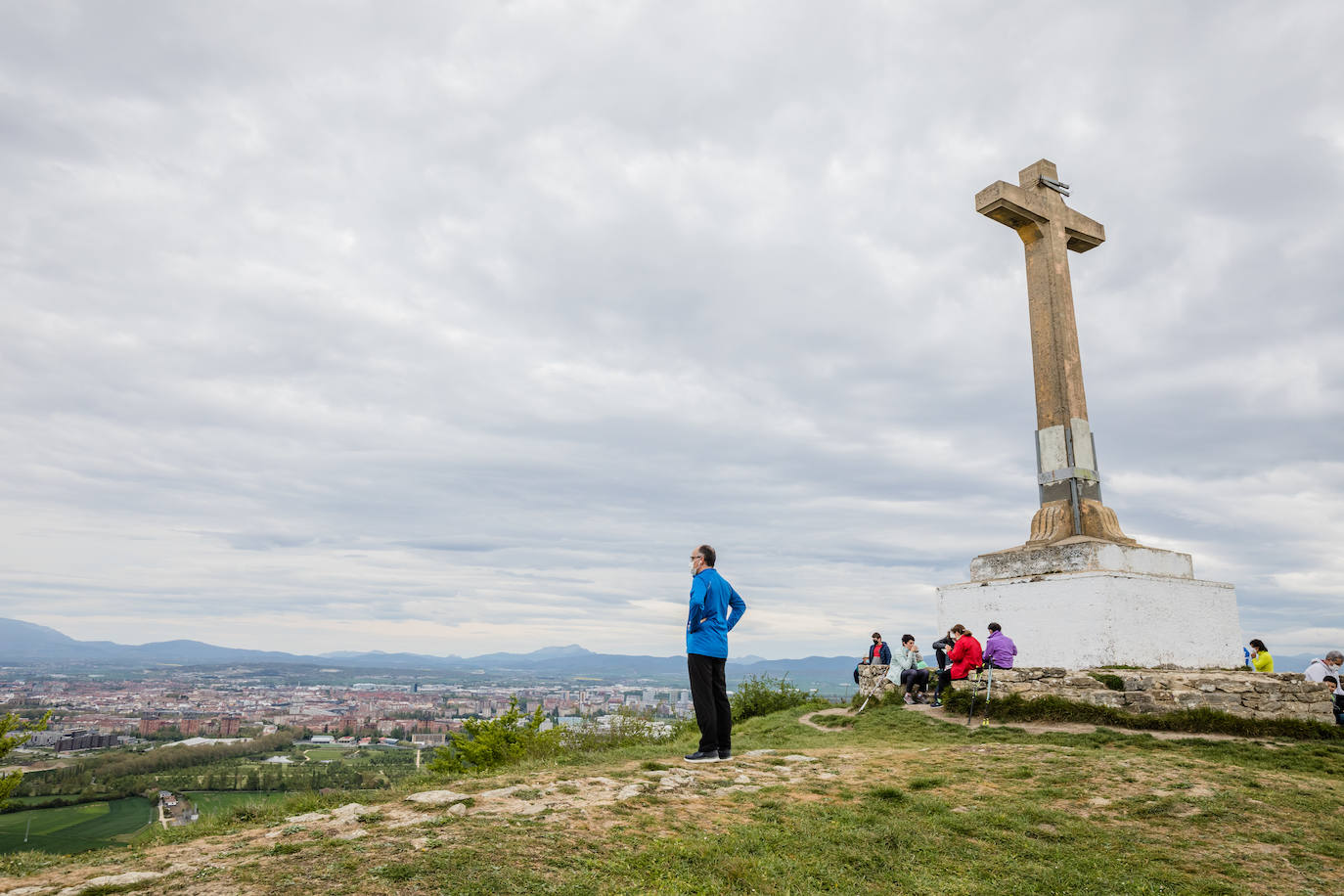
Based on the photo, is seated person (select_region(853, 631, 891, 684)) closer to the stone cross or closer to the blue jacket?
the stone cross

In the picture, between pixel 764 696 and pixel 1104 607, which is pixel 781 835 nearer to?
pixel 1104 607

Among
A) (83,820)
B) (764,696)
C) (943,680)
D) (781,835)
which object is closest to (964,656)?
(943,680)

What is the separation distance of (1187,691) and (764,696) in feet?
32.1

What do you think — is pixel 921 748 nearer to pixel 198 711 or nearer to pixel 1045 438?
pixel 1045 438

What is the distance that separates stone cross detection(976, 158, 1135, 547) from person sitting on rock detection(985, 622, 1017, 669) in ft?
6.48

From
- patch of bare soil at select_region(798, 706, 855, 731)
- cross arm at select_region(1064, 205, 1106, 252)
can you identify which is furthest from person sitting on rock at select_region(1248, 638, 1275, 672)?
cross arm at select_region(1064, 205, 1106, 252)

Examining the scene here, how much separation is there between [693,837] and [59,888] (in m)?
3.48

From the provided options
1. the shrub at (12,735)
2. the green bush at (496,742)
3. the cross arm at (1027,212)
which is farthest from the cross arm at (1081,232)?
the shrub at (12,735)

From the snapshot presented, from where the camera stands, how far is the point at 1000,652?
11938mm

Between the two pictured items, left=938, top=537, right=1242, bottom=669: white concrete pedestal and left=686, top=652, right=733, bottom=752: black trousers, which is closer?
left=686, top=652, right=733, bottom=752: black trousers

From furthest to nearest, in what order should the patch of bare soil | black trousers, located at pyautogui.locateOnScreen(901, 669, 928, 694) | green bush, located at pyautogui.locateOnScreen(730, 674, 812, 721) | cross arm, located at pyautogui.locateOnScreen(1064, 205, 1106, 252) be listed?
green bush, located at pyautogui.locateOnScreen(730, 674, 812, 721) < cross arm, located at pyautogui.locateOnScreen(1064, 205, 1106, 252) < black trousers, located at pyautogui.locateOnScreen(901, 669, 928, 694) < the patch of bare soil

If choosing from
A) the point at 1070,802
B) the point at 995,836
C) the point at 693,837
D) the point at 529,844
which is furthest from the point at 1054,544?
the point at 529,844

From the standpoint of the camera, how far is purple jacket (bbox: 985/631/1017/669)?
11.9 metres

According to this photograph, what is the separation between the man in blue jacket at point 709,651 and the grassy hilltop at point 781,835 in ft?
1.52
